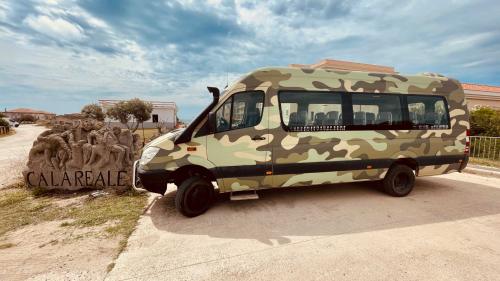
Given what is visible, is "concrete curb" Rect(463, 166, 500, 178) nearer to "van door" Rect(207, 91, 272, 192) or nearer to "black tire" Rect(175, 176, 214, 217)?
"van door" Rect(207, 91, 272, 192)

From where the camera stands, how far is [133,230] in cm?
372

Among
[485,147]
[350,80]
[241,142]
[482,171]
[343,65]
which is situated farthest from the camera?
[343,65]

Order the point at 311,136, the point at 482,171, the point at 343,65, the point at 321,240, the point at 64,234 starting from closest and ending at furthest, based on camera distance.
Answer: the point at 321,240
the point at 64,234
the point at 311,136
the point at 482,171
the point at 343,65

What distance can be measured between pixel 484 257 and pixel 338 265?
6.19 ft

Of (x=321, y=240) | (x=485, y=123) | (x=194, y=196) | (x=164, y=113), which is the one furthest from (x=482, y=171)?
(x=164, y=113)

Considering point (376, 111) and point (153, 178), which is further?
point (376, 111)

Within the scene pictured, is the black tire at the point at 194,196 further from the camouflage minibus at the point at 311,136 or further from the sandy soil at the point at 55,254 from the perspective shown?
the sandy soil at the point at 55,254

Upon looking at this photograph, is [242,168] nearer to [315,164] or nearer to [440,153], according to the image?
[315,164]

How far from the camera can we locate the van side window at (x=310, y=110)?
4389mm

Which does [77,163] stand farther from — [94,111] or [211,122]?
[94,111]

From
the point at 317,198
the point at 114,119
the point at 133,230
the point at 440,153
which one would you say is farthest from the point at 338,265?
the point at 114,119

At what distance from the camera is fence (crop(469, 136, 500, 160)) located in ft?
29.5

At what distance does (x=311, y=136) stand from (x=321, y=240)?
1.87m

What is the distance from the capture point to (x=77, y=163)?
562 centimetres
